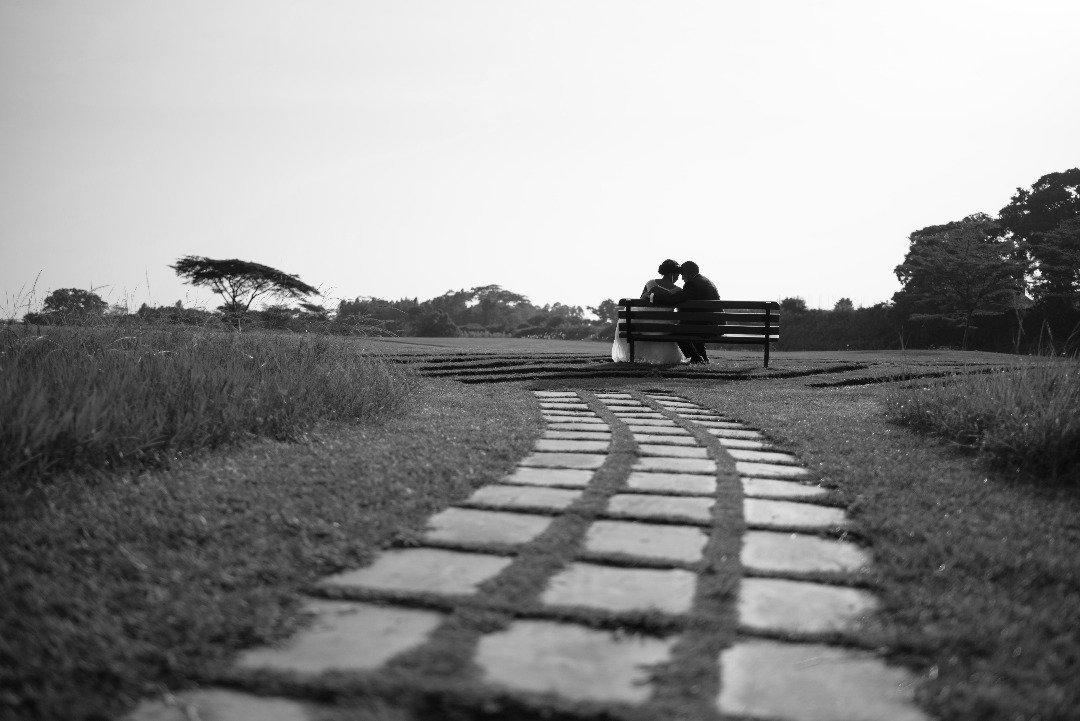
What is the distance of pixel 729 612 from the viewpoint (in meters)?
1.94

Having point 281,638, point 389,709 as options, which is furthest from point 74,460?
point 389,709

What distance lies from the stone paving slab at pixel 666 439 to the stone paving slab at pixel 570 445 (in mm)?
262

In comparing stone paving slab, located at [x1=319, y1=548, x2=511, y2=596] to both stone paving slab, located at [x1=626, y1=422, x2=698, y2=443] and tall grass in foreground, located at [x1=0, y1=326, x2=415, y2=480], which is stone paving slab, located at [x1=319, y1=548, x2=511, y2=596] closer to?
tall grass in foreground, located at [x1=0, y1=326, x2=415, y2=480]

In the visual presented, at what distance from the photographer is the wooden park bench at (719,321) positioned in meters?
→ 10.5

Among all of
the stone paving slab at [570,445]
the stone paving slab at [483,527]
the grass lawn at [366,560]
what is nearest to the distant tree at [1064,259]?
the stone paving slab at [570,445]

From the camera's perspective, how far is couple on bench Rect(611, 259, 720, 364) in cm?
1076

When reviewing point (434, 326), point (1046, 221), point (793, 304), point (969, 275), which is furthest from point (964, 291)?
point (434, 326)

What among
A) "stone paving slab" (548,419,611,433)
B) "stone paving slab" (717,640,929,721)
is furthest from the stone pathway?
"stone paving slab" (548,419,611,433)

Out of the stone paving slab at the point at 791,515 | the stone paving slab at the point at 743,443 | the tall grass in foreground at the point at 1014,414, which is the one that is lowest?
the stone paving slab at the point at 791,515

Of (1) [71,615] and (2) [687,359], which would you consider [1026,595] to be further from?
(2) [687,359]

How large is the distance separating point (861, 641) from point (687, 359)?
10238 millimetres

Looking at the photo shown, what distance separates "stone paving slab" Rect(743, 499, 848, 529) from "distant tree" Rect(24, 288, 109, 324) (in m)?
5.66

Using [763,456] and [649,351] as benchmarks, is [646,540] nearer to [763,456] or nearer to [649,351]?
[763,456]

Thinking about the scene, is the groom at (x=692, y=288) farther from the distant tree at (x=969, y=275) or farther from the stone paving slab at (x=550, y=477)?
the distant tree at (x=969, y=275)
